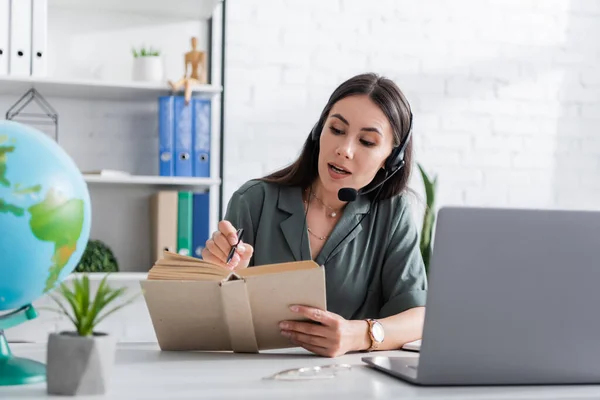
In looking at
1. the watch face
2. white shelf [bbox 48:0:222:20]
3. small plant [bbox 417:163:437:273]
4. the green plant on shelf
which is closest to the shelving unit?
white shelf [bbox 48:0:222:20]

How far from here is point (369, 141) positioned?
5.91 ft

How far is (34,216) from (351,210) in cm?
101

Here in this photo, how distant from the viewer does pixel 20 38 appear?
236 cm

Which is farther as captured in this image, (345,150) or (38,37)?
(38,37)

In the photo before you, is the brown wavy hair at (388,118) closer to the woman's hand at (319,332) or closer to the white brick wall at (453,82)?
the woman's hand at (319,332)

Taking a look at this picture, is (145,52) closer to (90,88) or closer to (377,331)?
(90,88)

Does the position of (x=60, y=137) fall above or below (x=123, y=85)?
below

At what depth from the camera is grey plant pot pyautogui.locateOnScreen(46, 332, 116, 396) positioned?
2.84ft

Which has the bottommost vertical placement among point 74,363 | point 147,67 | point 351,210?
point 74,363

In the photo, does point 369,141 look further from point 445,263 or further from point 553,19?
point 553,19

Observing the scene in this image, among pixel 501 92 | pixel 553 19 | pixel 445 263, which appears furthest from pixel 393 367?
pixel 553 19

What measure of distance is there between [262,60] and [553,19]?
123 cm

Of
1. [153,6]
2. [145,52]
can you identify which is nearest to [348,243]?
[145,52]

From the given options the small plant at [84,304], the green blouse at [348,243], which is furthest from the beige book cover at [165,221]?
the small plant at [84,304]
